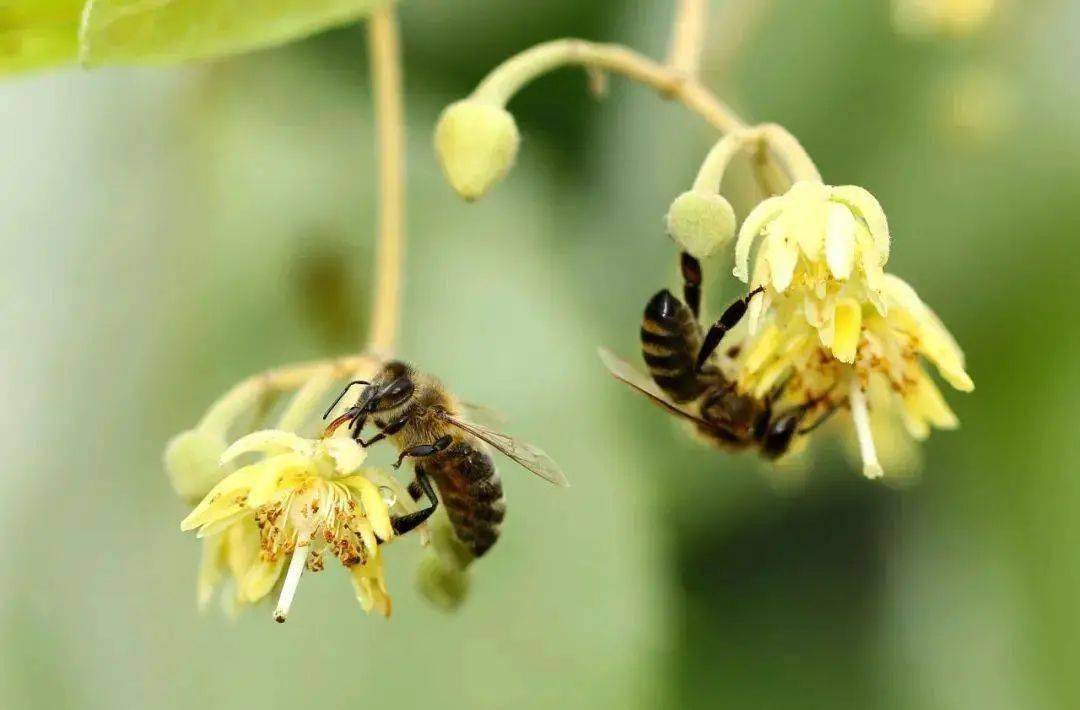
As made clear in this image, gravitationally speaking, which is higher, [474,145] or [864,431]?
[474,145]

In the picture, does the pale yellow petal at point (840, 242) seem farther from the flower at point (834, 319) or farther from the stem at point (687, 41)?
the stem at point (687, 41)

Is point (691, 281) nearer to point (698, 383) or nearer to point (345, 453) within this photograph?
point (698, 383)

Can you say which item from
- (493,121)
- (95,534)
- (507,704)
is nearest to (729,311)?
(493,121)

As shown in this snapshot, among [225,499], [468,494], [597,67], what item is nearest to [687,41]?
[597,67]

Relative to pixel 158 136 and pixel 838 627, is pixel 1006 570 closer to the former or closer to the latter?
pixel 838 627

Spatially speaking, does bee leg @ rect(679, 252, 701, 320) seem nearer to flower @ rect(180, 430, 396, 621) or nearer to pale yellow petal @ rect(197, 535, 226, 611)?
flower @ rect(180, 430, 396, 621)

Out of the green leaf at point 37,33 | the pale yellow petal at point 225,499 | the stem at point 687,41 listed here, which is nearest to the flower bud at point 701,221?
the stem at point 687,41

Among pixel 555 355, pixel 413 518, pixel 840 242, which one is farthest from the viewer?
pixel 555 355
